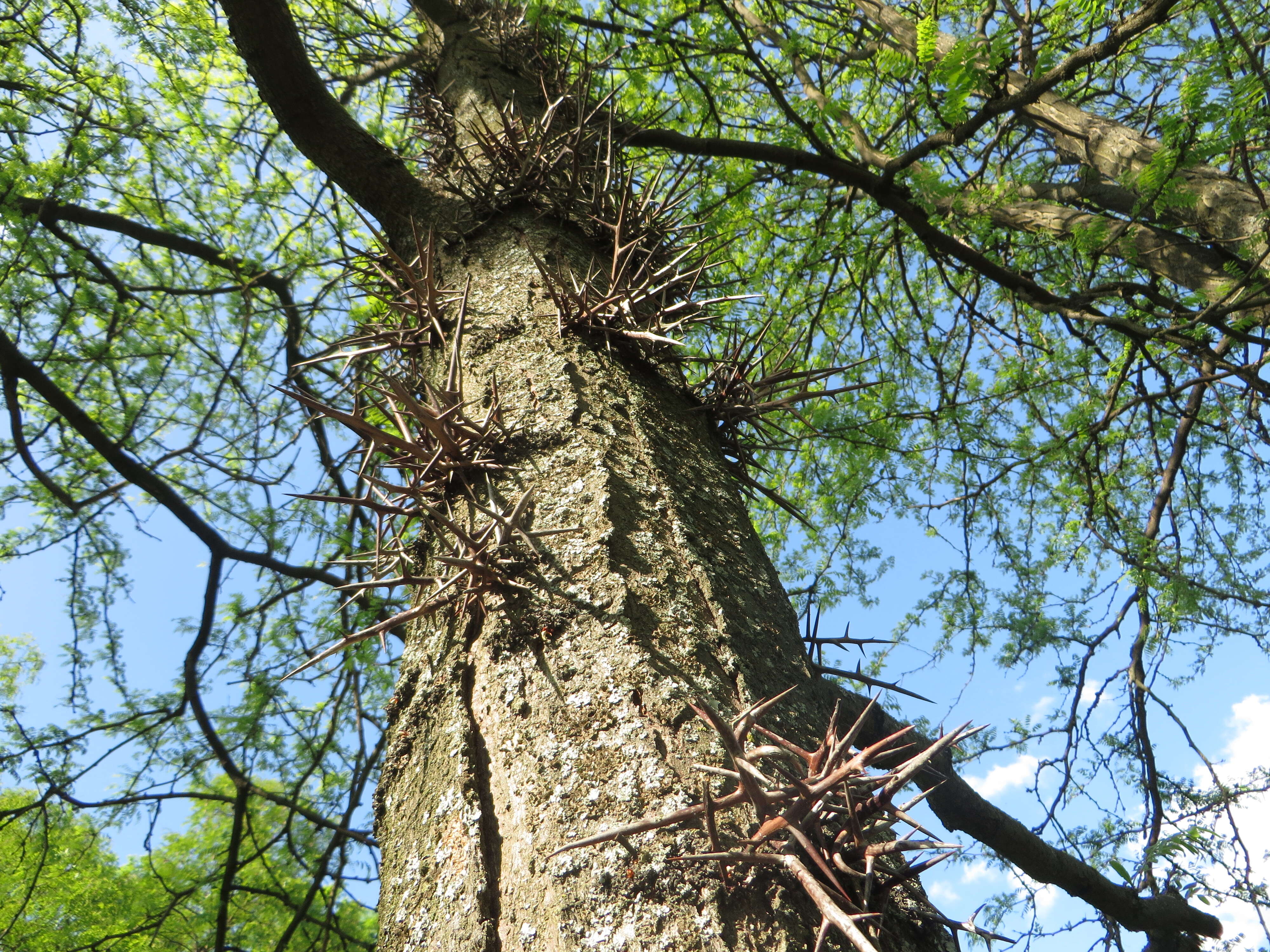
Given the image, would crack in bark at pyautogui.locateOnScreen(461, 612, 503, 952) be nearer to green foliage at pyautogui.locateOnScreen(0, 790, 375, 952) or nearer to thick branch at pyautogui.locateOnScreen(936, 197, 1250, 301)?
green foliage at pyautogui.locateOnScreen(0, 790, 375, 952)

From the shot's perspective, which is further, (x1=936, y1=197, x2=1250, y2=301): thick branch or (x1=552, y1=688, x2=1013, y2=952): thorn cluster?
(x1=936, y1=197, x2=1250, y2=301): thick branch

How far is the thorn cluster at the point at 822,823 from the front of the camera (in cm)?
77

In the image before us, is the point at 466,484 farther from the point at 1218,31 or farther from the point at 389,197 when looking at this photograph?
the point at 1218,31

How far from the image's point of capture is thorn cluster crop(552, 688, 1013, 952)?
77cm

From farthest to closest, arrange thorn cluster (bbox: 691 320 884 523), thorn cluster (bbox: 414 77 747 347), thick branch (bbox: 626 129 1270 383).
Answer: thick branch (bbox: 626 129 1270 383) < thorn cluster (bbox: 691 320 884 523) < thorn cluster (bbox: 414 77 747 347)

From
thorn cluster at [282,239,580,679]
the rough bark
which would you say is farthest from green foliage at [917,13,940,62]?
thorn cluster at [282,239,580,679]

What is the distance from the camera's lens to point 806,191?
186 inches

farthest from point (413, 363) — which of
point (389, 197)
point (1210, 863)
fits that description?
point (1210, 863)

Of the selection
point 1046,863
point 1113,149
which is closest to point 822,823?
point 1046,863

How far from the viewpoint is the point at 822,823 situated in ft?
2.76

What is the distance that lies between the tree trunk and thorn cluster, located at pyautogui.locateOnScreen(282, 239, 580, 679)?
48mm

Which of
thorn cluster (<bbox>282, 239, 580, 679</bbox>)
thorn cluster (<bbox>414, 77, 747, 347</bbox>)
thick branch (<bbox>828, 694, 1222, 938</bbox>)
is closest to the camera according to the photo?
thorn cluster (<bbox>282, 239, 580, 679</bbox>)

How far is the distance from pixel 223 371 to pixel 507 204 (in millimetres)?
2233

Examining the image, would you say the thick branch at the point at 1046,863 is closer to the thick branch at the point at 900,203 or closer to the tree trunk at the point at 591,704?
the tree trunk at the point at 591,704
